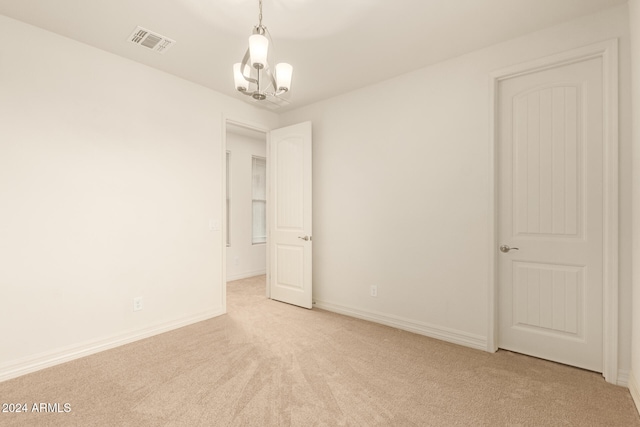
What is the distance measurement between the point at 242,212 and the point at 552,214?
4854mm

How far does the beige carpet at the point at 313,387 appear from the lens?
5.92ft

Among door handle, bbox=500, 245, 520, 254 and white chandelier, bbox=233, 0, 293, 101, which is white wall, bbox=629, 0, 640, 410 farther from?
white chandelier, bbox=233, 0, 293, 101

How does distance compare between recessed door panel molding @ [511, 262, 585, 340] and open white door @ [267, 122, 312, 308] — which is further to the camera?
open white door @ [267, 122, 312, 308]

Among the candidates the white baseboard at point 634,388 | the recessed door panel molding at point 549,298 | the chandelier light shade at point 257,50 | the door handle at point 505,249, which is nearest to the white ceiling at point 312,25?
the chandelier light shade at point 257,50

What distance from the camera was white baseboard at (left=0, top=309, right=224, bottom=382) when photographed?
2266 millimetres

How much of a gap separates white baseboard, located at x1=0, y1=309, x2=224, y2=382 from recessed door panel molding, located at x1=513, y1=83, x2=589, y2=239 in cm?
352

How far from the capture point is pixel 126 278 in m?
2.90

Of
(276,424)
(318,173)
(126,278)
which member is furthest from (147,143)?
(276,424)

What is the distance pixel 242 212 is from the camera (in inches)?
233

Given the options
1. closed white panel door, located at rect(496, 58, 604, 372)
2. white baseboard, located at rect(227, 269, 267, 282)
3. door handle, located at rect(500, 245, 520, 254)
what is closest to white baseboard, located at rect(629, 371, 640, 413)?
closed white panel door, located at rect(496, 58, 604, 372)

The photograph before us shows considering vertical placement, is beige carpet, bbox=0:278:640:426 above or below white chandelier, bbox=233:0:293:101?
below

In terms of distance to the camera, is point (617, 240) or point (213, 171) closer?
point (617, 240)

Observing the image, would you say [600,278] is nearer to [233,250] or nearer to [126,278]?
[126,278]

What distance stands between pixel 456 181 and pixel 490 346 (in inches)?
59.0
